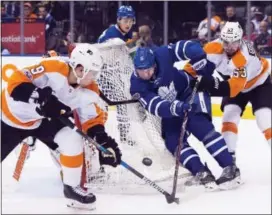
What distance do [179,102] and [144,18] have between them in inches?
124

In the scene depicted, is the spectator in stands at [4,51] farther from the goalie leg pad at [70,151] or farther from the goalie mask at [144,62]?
the goalie leg pad at [70,151]

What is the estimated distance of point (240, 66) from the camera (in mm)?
3131

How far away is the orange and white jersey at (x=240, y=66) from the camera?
3.12m

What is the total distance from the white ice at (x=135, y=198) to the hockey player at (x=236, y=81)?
0.26 m

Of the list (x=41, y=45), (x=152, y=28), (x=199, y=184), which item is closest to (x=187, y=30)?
(x=152, y=28)

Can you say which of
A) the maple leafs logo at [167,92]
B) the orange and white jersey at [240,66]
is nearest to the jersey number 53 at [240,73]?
the orange and white jersey at [240,66]

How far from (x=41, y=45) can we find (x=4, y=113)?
11.4 feet

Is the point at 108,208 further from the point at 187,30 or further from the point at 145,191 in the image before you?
the point at 187,30

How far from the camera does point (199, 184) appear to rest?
3070 mm

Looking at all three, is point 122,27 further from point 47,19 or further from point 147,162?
point 47,19

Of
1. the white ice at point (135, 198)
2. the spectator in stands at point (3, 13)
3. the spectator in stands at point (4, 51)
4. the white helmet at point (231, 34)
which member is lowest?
the white ice at point (135, 198)

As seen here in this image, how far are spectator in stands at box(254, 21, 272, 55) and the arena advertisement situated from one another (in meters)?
1.90

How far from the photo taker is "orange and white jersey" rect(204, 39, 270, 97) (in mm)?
3115

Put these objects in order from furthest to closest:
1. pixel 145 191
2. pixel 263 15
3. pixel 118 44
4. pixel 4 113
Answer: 1. pixel 263 15
2. pixel 118 44
3. pixel 145 191
4. pixel 4 113
